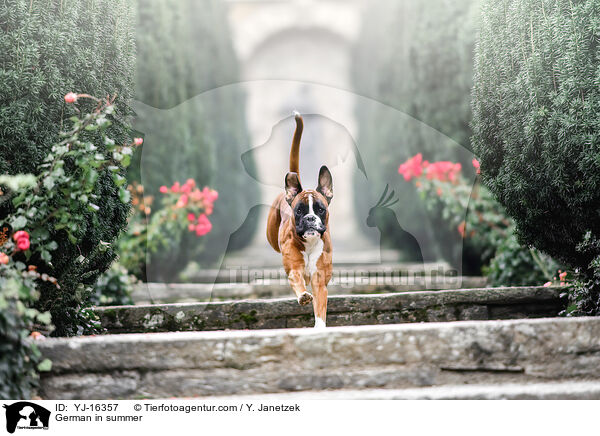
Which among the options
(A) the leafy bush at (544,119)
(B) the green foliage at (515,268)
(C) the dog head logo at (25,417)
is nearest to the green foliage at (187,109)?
(B) the green foliage at (515,268)

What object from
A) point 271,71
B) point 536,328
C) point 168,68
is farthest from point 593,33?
point 271,71

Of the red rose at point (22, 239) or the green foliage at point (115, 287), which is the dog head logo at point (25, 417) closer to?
the red rose at point (22, 239)

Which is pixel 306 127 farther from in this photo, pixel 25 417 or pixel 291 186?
pixel 25 417

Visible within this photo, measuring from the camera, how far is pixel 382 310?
4.04m

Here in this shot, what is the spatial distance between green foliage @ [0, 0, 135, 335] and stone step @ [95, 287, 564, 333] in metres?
0.65

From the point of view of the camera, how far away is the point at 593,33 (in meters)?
3.19

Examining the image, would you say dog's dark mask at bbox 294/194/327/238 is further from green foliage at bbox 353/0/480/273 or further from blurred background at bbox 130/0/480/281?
green foliage at bbox 353/0/480/273

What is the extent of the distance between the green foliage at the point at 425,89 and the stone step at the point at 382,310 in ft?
8.16

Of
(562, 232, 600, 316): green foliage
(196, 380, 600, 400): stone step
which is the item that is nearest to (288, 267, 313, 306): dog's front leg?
(196, 380, 600, 400): stone step

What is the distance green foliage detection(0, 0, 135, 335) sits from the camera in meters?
3.17

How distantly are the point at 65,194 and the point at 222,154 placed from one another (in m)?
8.07

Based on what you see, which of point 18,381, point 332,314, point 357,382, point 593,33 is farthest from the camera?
point 332,314

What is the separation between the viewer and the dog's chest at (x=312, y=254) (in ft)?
11.2

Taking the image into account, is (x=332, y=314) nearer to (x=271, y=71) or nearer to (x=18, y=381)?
(x=18, y=381)
